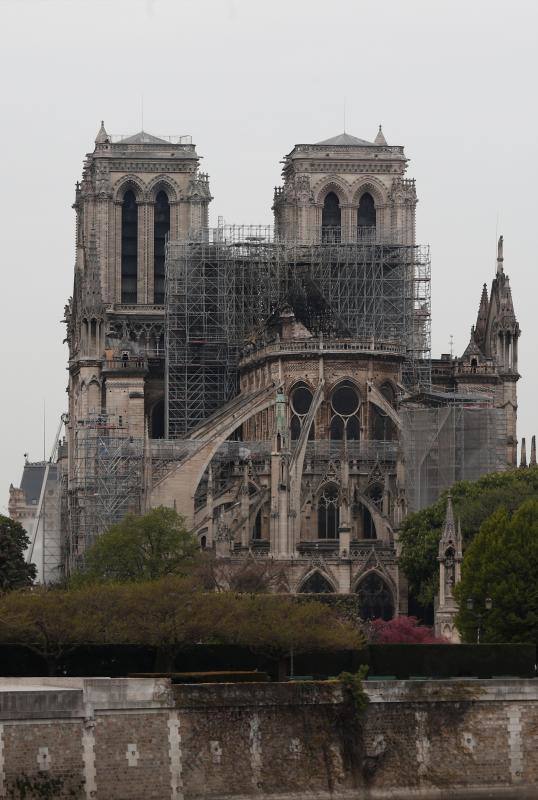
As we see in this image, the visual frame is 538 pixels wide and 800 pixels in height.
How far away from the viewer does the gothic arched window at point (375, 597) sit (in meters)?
113

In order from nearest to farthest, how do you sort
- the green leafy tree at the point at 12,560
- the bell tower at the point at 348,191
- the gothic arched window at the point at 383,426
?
the green leafy tree at the point at 12,560
the gothic arched window at the point at 383,426
the bell tower at the point at 348,191

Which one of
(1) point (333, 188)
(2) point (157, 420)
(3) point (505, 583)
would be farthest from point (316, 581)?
(3) point (505, 583)

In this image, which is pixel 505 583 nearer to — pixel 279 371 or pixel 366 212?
pixel 279 371

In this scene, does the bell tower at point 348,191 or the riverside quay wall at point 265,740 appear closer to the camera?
the riverside quay wall at point 265,740

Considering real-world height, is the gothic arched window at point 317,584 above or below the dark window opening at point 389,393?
below

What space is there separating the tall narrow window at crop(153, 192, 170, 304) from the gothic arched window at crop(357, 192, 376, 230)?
375 inches

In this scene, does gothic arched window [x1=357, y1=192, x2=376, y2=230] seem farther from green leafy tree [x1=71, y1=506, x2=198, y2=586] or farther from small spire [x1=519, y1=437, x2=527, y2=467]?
green leafy tree [x1=71, y1=506, x2=198, y2=586]

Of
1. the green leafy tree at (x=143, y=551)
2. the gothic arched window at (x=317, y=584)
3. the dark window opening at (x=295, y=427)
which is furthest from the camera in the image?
the dark window opening at (x=295, y=427)

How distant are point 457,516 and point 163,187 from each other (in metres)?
38.9

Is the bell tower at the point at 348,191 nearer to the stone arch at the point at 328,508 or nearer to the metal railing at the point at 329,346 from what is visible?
the metal railing at the point at 329,346

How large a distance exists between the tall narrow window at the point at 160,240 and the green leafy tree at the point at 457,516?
29689mm

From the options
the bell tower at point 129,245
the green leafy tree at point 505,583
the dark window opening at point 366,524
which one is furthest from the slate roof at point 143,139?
the green leafy tree at point 505,583

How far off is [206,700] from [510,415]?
205 ft

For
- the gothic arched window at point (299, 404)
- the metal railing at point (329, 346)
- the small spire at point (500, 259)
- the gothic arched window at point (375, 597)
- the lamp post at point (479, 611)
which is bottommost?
the lamp post at point (479, 611)
